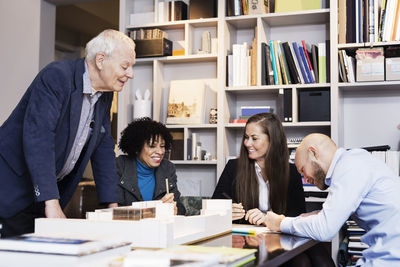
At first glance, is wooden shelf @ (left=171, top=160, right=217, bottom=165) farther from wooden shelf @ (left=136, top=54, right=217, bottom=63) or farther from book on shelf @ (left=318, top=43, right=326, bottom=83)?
book on shelf @ (left=318, top=43, right=326, bottom=83)

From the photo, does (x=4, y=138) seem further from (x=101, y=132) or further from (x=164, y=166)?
(x=164, y=166)

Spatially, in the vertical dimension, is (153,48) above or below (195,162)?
above

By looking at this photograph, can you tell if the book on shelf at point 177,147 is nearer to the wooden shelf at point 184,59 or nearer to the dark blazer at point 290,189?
the wooden shelf at point 184,59

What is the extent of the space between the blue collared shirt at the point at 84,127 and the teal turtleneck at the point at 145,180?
107cm

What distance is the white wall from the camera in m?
4.39

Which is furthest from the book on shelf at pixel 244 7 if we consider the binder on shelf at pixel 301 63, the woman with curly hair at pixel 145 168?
the woman with curly hair at pixel 145 168

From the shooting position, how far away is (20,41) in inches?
174

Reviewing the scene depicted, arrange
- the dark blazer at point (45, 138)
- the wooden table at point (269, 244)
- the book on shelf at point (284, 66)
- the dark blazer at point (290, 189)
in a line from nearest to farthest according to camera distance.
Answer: the wooden table at point (269, 244) < the dark blazer at point (45, 138) < the dark blazer at point (290, 189) < the book on shelf at point (284, 66)

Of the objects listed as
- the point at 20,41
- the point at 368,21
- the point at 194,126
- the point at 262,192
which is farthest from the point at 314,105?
the point at 20,41

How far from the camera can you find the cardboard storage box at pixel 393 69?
3.45 m

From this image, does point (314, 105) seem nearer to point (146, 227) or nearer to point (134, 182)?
point (134, 182)

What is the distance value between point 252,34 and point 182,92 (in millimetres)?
746

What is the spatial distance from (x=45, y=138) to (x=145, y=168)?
54.8 inches

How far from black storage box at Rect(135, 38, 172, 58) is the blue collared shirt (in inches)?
82.7
